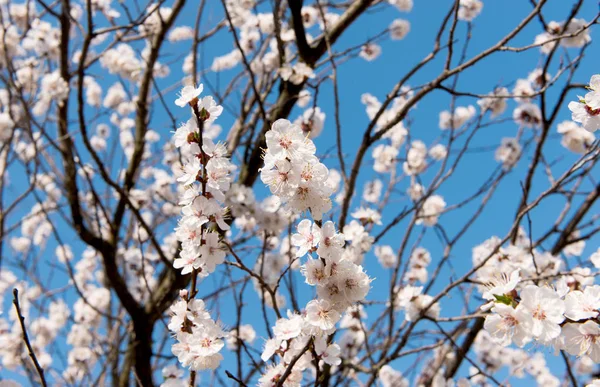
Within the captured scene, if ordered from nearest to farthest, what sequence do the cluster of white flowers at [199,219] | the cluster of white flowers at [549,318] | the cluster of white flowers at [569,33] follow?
the cluster of white flowers at [549,318]
the cluster of white flowers at [199,219]
the cluster of white flowers at [569,33]

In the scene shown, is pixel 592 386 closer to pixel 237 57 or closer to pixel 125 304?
pixel 125 304

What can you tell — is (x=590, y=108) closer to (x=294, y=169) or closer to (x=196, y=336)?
(x=294, y=169)

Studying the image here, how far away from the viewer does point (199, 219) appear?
4.17ft

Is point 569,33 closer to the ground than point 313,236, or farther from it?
farther from it

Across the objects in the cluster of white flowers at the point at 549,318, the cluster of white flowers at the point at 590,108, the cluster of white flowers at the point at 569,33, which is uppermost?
the cluster of white flowers at the point at 569,33

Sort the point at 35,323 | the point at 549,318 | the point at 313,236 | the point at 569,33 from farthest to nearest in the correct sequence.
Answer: the point at 35,323 < the point at 569,33 < the point at 313,236 < the point at 549,318

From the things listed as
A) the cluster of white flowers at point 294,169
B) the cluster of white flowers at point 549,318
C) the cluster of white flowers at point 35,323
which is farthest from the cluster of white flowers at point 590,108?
the cluster of white flowers at point 35,323

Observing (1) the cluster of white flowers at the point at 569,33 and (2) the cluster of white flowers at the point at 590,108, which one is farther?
(1) the cluster of white flowers at the point at 569,33

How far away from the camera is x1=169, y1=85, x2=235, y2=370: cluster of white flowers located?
1.27 m

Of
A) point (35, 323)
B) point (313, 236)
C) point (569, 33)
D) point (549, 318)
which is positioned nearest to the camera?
point (549, 318)

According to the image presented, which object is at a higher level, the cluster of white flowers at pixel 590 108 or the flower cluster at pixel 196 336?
the cluster of white flowers at pixel 590 108

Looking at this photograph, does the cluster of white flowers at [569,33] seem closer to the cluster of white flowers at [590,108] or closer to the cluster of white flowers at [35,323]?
the cluster of white flowers at [590,108]

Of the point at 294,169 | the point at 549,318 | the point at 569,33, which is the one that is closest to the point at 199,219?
the point at 294,169

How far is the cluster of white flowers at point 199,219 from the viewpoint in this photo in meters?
1.27
